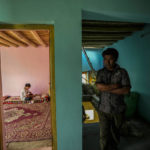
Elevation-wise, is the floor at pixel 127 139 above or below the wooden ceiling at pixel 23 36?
below

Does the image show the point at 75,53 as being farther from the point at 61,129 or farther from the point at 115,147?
the point at 115,147

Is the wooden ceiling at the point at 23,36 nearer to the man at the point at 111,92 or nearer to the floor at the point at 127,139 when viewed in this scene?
the man at the point at 111,92

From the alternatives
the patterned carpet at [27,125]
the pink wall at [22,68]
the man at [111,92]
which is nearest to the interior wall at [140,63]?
the man at [111,92]

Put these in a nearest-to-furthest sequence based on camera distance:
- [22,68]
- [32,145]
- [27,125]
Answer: [32,145], [27,125], [22,68]

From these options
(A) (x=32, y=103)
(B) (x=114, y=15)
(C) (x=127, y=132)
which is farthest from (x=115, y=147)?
(A) (x=32, y=103)

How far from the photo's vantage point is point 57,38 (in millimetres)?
1564

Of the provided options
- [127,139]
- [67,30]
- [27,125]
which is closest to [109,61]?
[67,30]

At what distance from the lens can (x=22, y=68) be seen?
570cm

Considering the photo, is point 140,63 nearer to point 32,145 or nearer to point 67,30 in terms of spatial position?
point 67,30

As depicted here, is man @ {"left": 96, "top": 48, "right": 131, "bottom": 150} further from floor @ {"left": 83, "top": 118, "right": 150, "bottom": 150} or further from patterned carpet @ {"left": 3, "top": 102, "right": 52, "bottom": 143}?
patterned carpet @ {"left": 3, "top": 102, "right": 52, "bottom": 143}

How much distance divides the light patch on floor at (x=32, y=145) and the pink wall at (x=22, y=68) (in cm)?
375

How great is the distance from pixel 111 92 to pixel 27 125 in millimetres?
2432

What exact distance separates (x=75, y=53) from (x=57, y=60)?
10.4 inches

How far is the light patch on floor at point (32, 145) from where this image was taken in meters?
2.15
